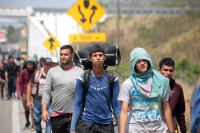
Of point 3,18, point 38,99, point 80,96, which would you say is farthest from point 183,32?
point 80,96

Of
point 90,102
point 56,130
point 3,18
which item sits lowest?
point 56,130

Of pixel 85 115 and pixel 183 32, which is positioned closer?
pixel 85 115

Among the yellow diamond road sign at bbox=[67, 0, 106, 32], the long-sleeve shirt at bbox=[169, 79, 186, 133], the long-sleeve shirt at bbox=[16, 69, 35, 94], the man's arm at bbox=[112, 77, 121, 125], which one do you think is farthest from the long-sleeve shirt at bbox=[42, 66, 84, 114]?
the yellow diamond road sign at bbox=[67, 0, 106, 32]

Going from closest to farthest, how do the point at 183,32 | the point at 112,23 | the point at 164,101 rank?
the point at 164,101 < the point at 183,32 < the point at 112,23

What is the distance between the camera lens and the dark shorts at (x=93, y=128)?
7.04 m

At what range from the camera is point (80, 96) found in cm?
710

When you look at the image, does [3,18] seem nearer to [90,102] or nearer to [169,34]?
[169,34]

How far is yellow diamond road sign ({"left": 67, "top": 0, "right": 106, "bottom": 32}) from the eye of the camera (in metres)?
17.7

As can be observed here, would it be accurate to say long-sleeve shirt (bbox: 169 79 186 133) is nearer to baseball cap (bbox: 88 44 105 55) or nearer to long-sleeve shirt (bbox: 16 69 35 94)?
baseball cap (bbox: 88 44 105 55)

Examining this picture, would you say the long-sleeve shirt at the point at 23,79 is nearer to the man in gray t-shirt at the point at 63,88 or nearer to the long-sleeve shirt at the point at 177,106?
the man in gray t-shirt at the point at 63,88

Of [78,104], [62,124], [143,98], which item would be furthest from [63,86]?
[143,98]

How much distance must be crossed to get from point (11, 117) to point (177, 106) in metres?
10.7

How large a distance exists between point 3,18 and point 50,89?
99082 millimetres

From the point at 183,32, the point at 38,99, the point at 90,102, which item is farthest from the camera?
the point at 183,32
